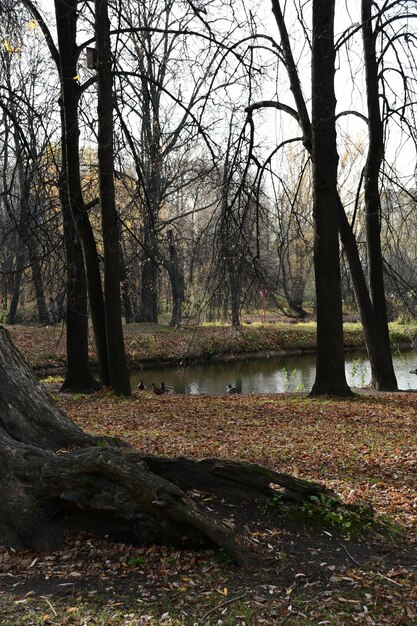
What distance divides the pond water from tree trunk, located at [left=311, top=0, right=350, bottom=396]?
4.95 metres

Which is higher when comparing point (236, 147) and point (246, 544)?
point (236, 147)

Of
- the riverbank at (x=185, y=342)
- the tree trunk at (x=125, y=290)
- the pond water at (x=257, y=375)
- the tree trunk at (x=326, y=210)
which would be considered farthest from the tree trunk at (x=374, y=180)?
the riverbank at (x=185, y=342)

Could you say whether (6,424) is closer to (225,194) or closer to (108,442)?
(108,442)

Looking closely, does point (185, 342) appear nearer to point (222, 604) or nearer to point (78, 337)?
point (78, 337)

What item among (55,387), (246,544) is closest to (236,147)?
(55,387)

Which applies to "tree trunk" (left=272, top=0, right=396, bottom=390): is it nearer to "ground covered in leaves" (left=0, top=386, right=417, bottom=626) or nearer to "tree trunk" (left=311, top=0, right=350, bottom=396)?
"tree trunk" (left=311, top=0, right=350, bottom=396)

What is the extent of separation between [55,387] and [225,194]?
6024 millimetres

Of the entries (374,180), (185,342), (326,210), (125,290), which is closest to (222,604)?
(326,210)

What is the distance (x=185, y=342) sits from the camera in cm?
2747

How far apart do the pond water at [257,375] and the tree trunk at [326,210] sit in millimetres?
4952

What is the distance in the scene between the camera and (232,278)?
40.2ft

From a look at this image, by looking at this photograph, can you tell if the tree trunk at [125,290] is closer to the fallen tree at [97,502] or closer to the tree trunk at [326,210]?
the tree trunk at [326,210]

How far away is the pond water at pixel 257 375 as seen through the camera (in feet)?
64.4

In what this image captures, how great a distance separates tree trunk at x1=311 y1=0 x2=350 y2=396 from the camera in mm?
12023
